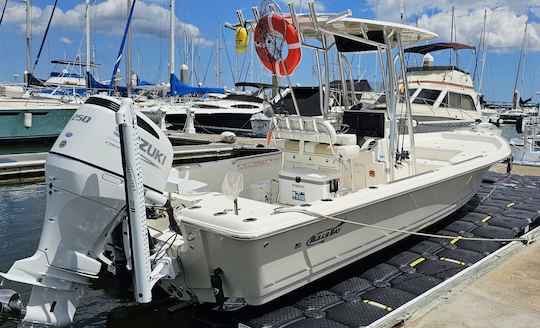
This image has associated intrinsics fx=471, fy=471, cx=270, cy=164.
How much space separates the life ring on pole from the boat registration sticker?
3.83 ft

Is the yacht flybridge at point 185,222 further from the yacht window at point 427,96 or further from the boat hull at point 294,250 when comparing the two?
the yacht window at point 427,96

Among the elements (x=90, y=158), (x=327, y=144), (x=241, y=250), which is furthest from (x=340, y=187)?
(x=90, y=158)

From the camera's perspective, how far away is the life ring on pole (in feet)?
14.7

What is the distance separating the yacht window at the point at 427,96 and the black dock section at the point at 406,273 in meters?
7.64

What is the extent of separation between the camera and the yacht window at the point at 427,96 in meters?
14.4

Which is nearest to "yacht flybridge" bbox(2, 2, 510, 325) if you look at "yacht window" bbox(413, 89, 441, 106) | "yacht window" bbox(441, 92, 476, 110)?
"yacht window" bbox(413, 89, 441, 106)

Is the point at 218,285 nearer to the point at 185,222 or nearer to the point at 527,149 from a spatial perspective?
the point at 185,222

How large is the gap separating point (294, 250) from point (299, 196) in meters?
1.14

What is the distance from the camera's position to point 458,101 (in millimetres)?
14820

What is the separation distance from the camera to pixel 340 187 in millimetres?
4680

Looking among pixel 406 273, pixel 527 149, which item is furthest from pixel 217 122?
pixel 406 273

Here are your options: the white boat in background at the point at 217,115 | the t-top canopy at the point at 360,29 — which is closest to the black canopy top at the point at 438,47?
the white boat in background at the point at 217,115

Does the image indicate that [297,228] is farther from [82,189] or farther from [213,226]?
[82,189]

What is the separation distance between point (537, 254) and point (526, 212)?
210 cm
